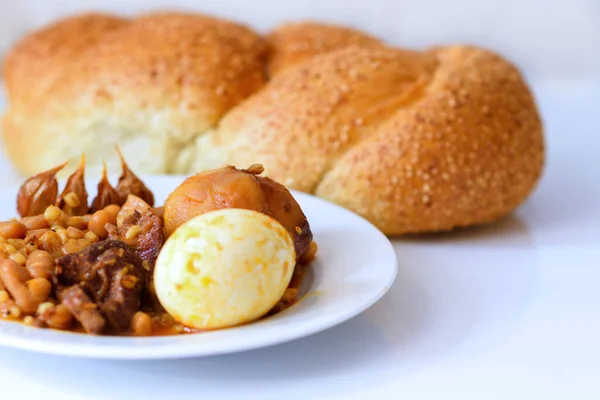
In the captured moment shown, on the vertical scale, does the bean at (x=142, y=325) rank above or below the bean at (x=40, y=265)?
below

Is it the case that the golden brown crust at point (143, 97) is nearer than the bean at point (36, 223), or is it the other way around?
the bean at point (36, 223)

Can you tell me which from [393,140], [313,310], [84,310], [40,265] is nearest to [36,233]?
[40,265]

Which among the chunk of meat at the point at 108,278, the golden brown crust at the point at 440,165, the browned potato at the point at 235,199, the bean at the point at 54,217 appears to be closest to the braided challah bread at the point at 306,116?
the golden brown crust at the point at 440,165

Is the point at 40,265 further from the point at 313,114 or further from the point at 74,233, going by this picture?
the point at 313,114

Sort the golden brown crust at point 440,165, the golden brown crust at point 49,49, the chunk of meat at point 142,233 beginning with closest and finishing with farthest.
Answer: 1. the chunk of meat at point 142,233
2. the golden brown crust at point 440,165
3. the golden brown crust at point 49,49

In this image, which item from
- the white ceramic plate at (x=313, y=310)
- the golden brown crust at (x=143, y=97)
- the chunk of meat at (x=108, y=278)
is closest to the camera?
the white ceramic plate at (x=313, y=310)

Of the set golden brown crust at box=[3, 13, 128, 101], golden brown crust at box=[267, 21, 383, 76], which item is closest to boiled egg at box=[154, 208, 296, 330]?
golden brown crust at box=[267, 21, 383, 76]

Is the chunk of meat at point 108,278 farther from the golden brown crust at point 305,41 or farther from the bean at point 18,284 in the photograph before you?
the golden brown crust at point 305,41
